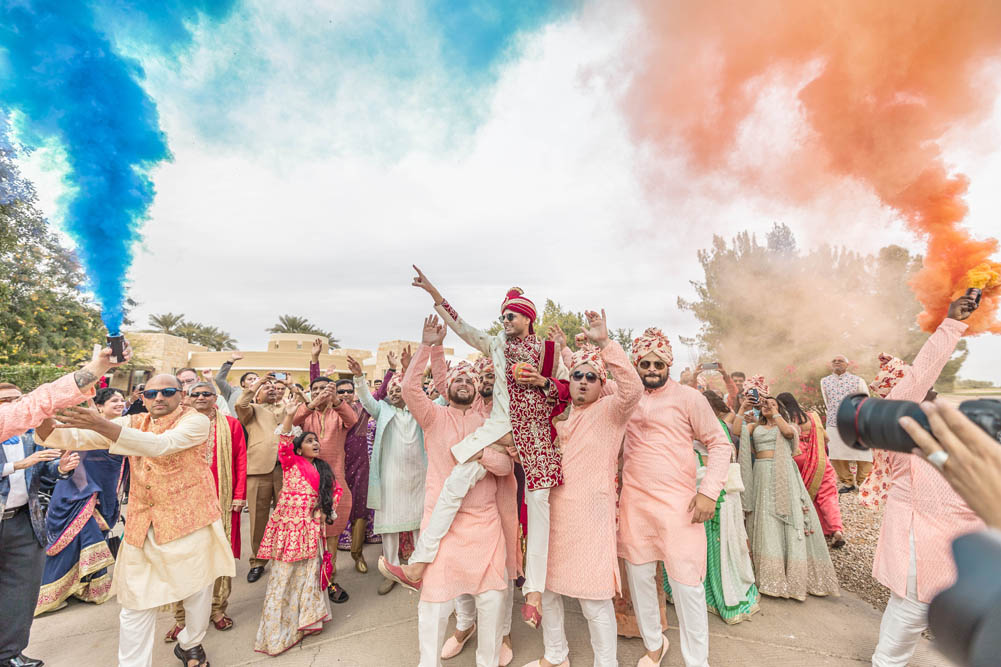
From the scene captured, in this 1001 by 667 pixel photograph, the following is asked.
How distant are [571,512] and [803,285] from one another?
668 inches

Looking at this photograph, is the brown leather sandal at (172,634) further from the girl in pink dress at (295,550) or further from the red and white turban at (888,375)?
the red and white turban at (888,375)

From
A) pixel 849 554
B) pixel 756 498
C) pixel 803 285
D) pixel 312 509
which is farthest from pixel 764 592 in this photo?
pixel 803 285

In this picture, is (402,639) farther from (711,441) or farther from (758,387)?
(758,387)

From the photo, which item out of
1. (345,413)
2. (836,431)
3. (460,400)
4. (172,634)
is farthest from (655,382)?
(836,431)

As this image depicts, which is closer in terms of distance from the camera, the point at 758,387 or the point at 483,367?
the point at 483,367

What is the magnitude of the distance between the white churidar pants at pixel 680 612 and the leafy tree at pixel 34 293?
1472 centimetres

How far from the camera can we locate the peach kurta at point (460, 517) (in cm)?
304

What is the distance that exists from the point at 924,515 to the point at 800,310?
1582 cm

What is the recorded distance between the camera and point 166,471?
313cm

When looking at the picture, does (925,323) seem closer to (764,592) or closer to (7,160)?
(764,592)

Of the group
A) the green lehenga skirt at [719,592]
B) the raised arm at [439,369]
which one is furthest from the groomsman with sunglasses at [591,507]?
the green lehenga skirt at [719,592]

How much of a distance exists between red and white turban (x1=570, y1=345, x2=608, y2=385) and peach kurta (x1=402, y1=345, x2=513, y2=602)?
0.87 m

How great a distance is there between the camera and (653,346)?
369cm

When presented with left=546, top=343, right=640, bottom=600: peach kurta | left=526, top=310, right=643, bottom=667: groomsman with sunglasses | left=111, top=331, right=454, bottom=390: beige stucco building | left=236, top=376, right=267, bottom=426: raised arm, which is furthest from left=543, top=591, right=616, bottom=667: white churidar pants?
left=111, top=331, right=454, bottom=390: beige stucco building
